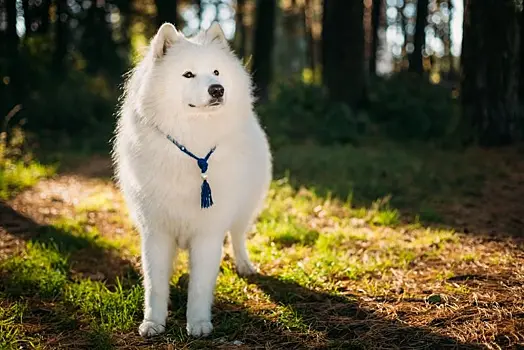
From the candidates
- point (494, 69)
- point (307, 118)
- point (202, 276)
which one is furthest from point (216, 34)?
point (307, 118)

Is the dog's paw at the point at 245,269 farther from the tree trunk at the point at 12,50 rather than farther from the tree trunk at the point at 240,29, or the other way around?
the tree trunk at the point at 240,29

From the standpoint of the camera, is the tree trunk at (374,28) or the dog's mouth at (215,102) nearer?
the dog's mouth at (215,102)

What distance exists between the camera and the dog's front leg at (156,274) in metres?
2.96

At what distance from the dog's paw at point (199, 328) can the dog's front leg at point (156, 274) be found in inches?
6.3

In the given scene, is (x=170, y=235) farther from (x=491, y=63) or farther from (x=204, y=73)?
(x=491, y=63)

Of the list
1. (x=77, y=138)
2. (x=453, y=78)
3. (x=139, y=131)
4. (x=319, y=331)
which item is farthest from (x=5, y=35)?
(x=453, y=78)

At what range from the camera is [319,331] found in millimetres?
2889

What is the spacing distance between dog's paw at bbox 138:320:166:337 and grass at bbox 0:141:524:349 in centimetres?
5

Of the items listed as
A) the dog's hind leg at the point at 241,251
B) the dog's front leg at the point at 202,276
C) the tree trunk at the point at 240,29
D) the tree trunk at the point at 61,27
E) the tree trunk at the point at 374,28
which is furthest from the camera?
the tree trunk at the point at 240,29

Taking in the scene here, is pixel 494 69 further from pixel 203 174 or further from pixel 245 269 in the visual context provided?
pixel 203 174

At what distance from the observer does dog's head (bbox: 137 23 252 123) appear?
2.74 meters

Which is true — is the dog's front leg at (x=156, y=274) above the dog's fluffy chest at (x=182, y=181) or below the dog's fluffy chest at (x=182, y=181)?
below

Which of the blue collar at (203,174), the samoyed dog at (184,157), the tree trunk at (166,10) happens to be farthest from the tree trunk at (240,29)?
the blue collar at (203,174)

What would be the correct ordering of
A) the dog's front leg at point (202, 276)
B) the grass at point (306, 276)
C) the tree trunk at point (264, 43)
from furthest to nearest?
the tree trunk at point (264, 43)
the dog's front leg at point (202, 276)
the grass at point (306, 276)
